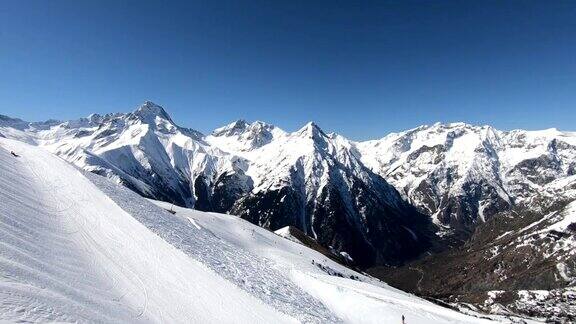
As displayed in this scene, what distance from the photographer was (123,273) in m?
22.6

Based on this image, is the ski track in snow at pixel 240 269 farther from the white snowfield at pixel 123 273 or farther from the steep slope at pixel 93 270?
the steep slope at pixel 93 270

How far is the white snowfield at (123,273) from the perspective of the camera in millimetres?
17188

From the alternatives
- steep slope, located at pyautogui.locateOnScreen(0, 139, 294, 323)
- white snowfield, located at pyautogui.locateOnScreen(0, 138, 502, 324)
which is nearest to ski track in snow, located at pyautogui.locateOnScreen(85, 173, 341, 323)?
white snowfield, located at pyautogui.locateOnScreen(0, 138, 502, 324)

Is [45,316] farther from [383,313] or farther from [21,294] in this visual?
[383,313]

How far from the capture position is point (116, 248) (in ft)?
84.7

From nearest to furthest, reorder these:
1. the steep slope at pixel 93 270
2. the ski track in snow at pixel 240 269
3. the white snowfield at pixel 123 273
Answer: the steep slope at pixel 93 270
the white snowfield at pixel 123 273
the ski track in snow at pixel 240 269

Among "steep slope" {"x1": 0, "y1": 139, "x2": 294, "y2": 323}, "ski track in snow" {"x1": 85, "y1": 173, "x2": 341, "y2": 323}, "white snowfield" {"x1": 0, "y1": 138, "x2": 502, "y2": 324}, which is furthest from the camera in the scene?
"ski track in snow" {"x1": 85, "y1": 173, "x2": 341, "y2": 323}

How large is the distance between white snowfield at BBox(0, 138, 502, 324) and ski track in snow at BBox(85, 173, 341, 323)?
14cm

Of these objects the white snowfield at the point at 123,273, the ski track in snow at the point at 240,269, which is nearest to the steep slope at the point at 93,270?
the white snowfield at the point at 123,273

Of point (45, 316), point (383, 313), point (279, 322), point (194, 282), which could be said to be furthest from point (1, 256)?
point (383, 313)

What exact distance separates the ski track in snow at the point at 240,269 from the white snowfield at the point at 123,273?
0.14m

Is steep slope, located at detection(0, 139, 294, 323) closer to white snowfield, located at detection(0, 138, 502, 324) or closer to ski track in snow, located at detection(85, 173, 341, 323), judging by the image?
white snowfield, located at detection(0, 138, 502, 324)

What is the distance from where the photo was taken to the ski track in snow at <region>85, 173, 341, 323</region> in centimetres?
2694

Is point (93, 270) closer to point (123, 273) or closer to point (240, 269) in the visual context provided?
point (123, 273)
